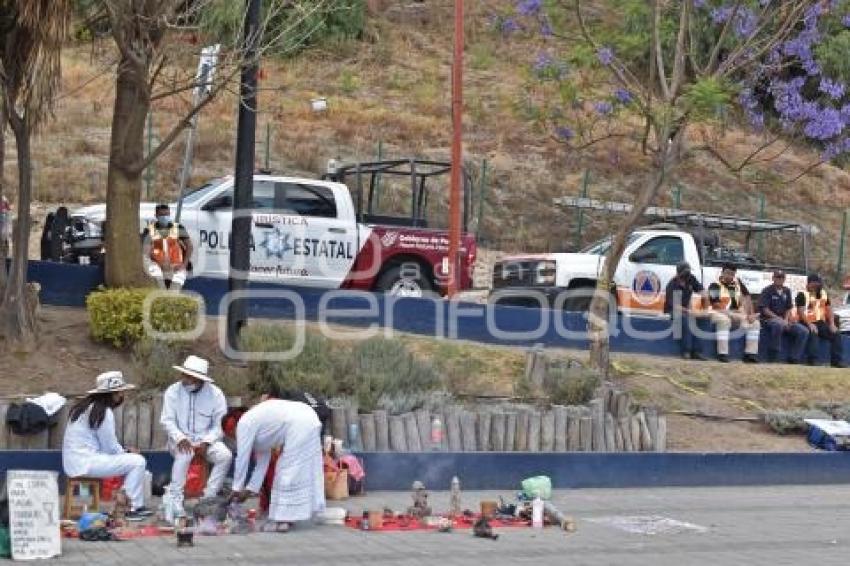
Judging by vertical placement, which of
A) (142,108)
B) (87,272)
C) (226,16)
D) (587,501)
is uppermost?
(226,16)

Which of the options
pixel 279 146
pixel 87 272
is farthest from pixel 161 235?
pixel 279 146

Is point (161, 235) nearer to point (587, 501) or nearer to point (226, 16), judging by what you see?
point (226, 16)

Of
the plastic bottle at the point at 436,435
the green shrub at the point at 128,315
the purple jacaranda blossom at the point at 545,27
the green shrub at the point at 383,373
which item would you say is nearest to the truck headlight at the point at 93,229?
the green shrub at the point at 128,315

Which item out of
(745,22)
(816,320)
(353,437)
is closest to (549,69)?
(745,22)

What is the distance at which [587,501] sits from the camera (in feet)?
46.1

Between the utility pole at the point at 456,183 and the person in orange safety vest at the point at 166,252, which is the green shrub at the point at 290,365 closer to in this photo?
the person in orange safety vest at the point at 166,252

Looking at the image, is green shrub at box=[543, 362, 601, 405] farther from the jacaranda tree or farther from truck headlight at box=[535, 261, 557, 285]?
truck headlight at box=[535, 261, 557, 285]

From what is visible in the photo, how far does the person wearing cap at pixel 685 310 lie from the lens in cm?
1980

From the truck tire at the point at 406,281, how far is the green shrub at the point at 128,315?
577 cm

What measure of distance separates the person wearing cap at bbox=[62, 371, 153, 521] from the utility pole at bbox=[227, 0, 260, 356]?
3.20 m

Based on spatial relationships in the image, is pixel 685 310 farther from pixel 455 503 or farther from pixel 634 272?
pixel 455 503

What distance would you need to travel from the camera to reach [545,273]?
22.3 meters

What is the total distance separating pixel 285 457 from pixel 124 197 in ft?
17.8

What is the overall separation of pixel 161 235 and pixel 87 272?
1334 millimetres
